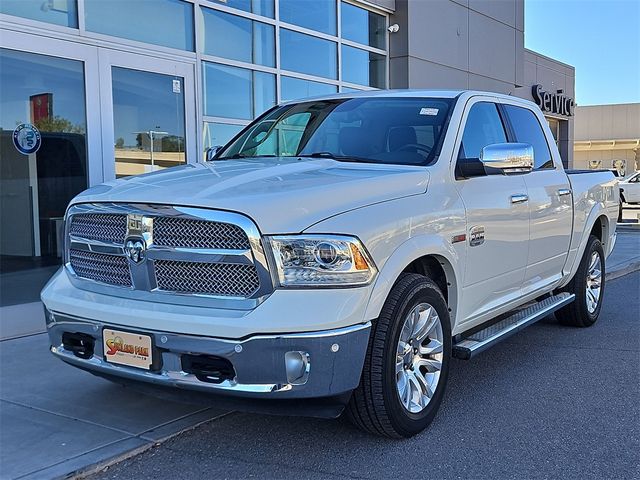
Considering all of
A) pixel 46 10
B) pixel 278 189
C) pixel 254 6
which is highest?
pixel 254 6

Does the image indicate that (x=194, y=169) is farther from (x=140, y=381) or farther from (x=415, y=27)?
(x=415, y=27)

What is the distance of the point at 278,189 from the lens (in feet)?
11.1

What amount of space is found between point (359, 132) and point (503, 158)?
39.1 inches

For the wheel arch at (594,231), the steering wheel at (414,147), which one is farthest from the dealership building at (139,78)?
the wheel arch at (594,231)

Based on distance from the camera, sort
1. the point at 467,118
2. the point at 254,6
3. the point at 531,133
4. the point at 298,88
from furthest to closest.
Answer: the point at 298,88, the point at 254,6, the point at 531,133, the point at 467,118

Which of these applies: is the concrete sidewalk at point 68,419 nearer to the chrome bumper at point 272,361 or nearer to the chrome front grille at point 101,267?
the chrome bumper at point 272,361

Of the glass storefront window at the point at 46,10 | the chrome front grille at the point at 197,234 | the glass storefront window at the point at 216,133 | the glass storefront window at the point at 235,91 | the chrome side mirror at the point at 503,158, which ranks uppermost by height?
the glass storefront window at the point at 46,10

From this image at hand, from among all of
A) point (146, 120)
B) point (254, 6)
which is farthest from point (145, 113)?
point (254, 6)

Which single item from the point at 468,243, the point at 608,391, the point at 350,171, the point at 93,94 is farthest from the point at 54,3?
the point at 608,391

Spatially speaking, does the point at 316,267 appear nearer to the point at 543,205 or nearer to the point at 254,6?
the point at 543,205

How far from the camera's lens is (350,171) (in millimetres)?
3896

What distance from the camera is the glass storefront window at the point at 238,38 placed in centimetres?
943

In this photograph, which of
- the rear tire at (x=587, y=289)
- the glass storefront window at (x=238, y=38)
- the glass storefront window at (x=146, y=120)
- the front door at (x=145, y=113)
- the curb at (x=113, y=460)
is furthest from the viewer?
the glass storefront window at (x=238, y=38)

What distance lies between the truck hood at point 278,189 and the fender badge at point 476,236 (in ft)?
1.72
